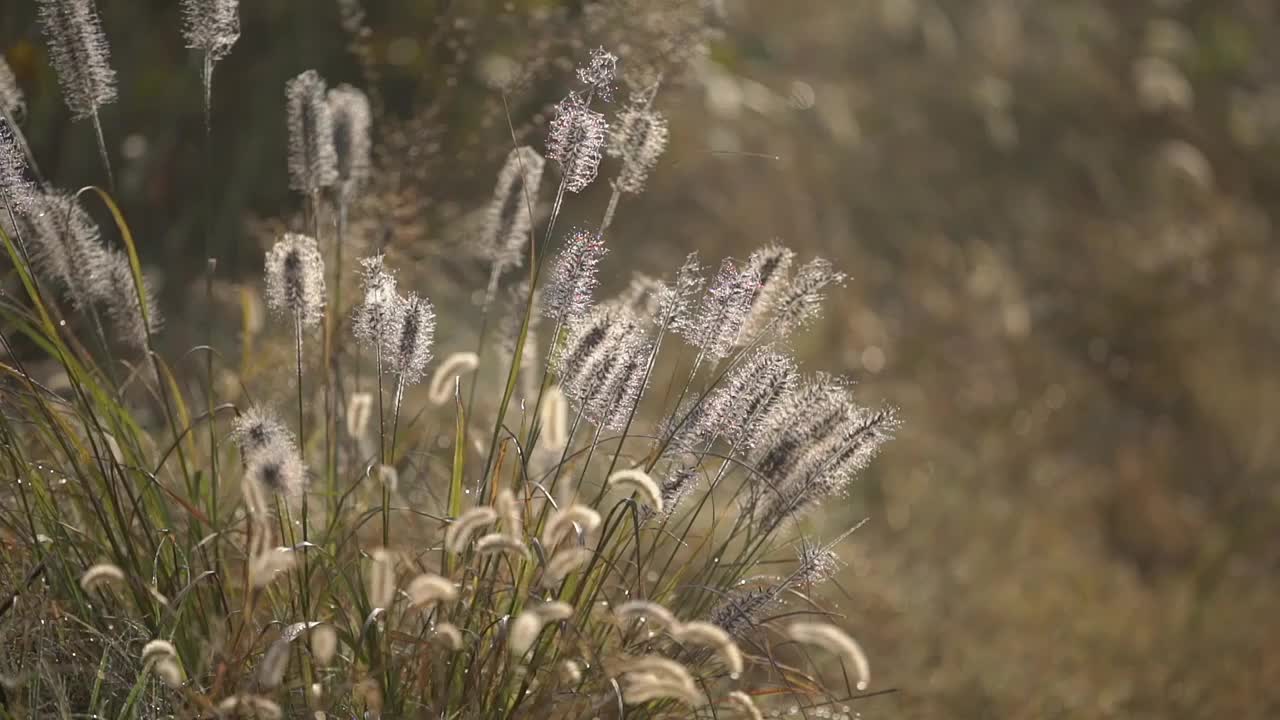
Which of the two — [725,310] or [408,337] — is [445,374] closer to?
[408,337]

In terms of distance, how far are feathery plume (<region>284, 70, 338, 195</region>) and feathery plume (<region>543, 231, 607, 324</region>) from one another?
1.80ft

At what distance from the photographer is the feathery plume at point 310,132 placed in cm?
229

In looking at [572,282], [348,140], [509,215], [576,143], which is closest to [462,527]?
[572,282]

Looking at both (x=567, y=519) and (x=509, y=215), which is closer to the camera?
(x=567, y=519)

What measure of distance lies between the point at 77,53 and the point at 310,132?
0.38m

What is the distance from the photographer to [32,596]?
1.92 m

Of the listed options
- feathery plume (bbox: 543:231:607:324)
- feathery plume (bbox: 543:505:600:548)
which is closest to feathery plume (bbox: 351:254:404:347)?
feathery plume (bbox: 543:231:607:324)

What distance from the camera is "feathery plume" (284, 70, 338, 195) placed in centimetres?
229

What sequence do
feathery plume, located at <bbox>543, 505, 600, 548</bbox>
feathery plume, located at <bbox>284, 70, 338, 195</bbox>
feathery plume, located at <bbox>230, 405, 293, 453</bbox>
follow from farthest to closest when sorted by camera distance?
feathery plume, located at <bbox>284, 70, 338, 195</bbox> → feathery plume, located at <bbox>230, 405, 293, 453</bbox> → feathery plume, located at <bbox>543, 505, 600, 548</bbox>

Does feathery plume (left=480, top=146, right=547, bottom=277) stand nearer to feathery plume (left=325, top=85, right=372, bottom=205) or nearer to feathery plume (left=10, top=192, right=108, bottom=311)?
feathery plume (left=325, top=85, right=372, bottom=205)

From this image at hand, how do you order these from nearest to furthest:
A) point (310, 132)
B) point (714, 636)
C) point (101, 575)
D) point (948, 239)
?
point (714, 636) → point (101, 575) → point (310, 132) → point (948, 239)

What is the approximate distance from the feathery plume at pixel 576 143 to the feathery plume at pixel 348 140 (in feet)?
2.09

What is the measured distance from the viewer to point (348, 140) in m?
2.52

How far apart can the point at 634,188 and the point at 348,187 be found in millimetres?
673
